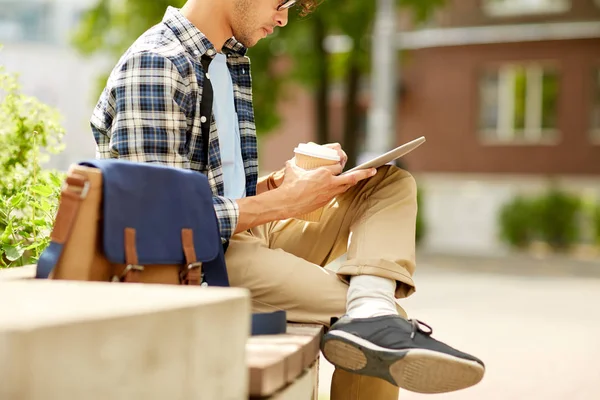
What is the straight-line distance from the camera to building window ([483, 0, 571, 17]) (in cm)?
2364

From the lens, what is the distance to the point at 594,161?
77.1 ft

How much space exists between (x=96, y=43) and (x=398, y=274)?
52.8 feet

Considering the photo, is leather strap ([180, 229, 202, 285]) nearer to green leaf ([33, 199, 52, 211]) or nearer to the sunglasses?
the sunglasses

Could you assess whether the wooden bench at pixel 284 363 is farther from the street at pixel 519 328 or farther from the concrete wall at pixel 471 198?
the concrete wall at pixel 471 198

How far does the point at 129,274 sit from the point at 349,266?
71cm

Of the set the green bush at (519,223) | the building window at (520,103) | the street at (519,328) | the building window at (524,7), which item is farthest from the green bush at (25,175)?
the building window at (524,7)

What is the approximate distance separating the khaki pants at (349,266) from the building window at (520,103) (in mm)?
21593

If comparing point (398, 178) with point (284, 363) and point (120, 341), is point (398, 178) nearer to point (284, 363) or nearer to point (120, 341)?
point (284, 363)

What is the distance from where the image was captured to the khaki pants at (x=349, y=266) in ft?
9.02

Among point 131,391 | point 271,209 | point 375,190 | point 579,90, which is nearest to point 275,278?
point 271,209

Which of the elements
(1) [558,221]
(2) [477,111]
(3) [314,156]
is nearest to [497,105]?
(2) [477,111]

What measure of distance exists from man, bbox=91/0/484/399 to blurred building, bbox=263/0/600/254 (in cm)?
1967

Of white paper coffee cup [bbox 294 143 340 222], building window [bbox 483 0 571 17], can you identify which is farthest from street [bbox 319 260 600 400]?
building window [bbox 483 0 571 17]

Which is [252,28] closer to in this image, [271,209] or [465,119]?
[271,209]
